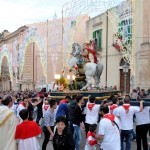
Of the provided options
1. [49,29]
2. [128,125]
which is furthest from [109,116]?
[49,29]

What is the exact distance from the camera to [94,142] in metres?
6.74

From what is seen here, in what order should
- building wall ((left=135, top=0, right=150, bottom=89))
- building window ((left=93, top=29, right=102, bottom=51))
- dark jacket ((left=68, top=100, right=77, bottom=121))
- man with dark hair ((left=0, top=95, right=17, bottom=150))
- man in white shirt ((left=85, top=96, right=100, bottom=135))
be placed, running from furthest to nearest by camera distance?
building window ((left=93, top=29, right=102, bottom=51)) < building wall ((left=135, top=0, right=150, bottom=89)) < man in white shirt ((left=85, top=96, right=100, bottom=135)) < dark jacket ((left=68, top=100, right=77, bottom=121)) < man with dark hair ((left=0, top=95, right=17, bottom=150))

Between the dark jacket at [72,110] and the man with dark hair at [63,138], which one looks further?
the dark jacket at [72,110]

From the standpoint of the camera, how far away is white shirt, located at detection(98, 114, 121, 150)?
6324 millimetres

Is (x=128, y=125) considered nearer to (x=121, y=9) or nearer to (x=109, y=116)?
(x=109, y=116)

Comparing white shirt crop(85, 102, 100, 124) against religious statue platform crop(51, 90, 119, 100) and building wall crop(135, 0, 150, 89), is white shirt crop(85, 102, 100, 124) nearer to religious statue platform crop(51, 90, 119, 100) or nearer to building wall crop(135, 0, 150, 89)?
religious statue platform crop(51, 90, 119, 100)

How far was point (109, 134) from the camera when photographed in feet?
20.9

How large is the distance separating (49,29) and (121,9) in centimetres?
1589

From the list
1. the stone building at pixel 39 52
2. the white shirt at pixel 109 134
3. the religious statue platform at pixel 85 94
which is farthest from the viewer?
the stone building at pixel 39 52

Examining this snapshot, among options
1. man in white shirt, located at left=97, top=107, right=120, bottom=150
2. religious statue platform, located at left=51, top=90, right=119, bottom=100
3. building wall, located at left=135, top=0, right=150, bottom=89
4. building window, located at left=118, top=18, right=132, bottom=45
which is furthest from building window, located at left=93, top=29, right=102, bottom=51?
man in white shirt, located at left=97, top=107, right=120, bottom=150

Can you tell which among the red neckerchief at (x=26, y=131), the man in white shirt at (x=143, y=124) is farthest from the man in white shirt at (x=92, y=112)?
the red neckerchief at (x=26, y=131)

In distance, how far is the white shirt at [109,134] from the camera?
20.7 ft

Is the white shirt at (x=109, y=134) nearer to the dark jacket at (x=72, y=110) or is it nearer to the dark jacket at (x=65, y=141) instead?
the dark jacket at (x=65, y=141)

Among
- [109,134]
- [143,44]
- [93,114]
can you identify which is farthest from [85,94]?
[143,44]
